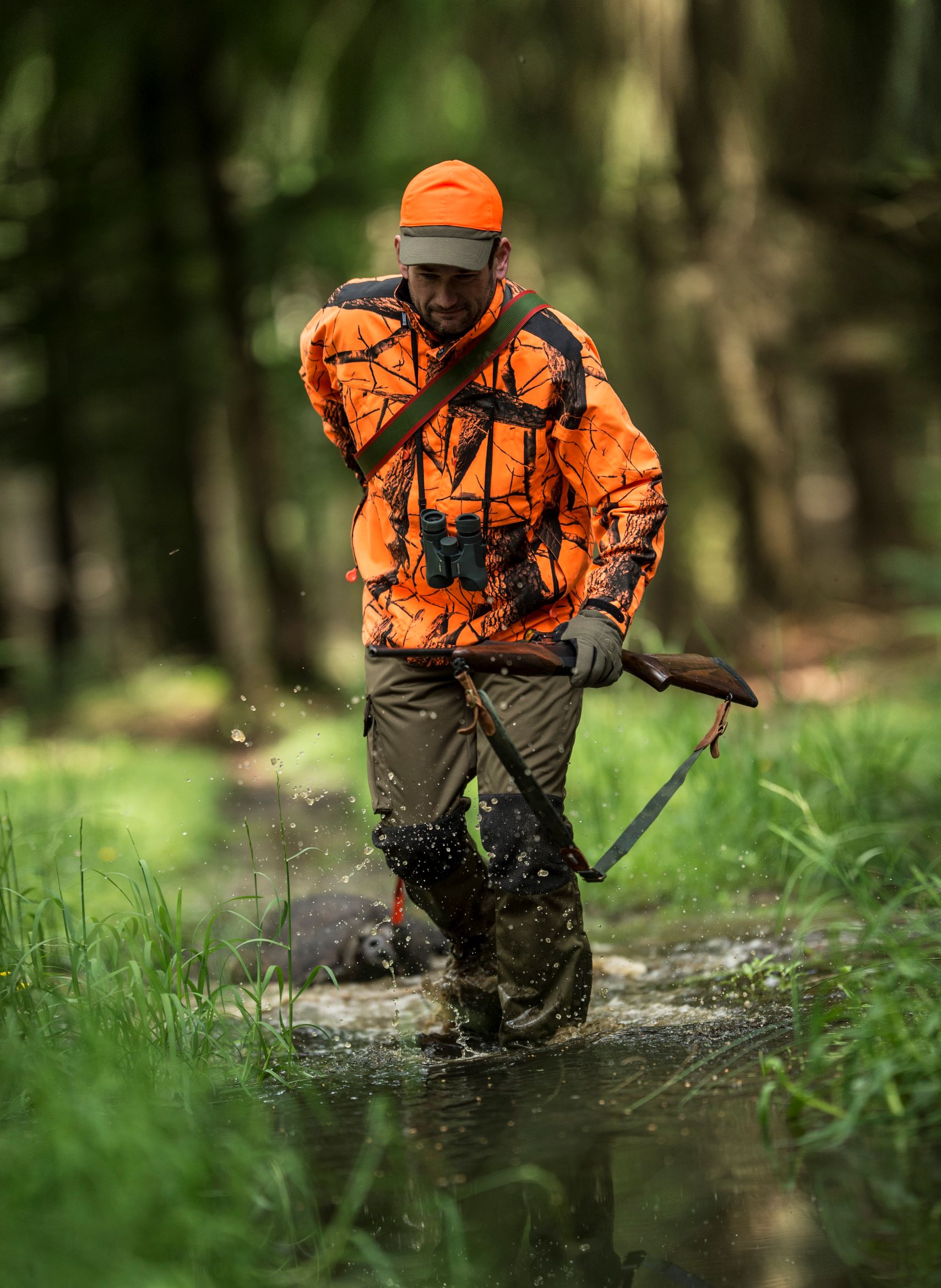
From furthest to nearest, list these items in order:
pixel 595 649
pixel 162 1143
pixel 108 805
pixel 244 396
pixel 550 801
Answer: pixel 244 396 → pixel 108 805 → pixel 550 801 → pixel 595 649 → pixel 162 1143

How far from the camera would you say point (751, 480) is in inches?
417

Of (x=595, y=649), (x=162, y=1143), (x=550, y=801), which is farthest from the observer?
(x=550, y=801)

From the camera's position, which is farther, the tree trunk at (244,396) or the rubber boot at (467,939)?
the tree trunk at (244,396)

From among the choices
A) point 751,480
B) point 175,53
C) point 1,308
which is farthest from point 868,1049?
point 1,308

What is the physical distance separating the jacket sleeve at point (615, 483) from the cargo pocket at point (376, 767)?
82 cm

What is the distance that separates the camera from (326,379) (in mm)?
4168

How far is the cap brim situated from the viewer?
3580 mm

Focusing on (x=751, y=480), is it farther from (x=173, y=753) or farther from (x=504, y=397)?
(x=504, y=397)

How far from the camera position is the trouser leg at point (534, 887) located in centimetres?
379

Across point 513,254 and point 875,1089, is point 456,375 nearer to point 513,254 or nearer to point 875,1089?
point 875,1089

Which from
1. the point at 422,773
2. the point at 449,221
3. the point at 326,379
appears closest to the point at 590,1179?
the point at 422,773

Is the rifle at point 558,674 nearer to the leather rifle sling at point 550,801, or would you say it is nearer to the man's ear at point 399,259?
the leather rifle sling at point 550,801

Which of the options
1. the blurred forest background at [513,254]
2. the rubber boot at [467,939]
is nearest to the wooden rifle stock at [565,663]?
the rubber boot at [467,939]

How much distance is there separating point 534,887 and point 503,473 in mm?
1100
